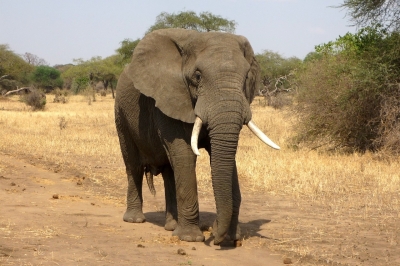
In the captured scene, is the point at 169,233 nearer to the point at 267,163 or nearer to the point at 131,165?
the point at 131,165

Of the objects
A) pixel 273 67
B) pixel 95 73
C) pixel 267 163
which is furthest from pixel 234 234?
pixel 95 73

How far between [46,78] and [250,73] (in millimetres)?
57912

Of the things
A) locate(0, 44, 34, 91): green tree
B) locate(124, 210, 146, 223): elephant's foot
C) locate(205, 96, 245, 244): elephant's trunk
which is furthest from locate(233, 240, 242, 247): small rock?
locate(0, 44, 34, 91): green tree

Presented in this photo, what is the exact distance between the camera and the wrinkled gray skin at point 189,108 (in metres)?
5.67

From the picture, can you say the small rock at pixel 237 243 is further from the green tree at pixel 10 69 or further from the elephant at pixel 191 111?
the green tree at pixel 10 69

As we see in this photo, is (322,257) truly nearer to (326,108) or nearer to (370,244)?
(370,244)

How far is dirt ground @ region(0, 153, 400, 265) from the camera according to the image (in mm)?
5699

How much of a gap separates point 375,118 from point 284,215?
6.04 metres

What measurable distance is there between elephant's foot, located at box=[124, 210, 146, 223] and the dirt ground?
0.48ft

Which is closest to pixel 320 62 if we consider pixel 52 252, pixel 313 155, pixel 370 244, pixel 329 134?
pixel 329 134

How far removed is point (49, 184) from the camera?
1015 cm

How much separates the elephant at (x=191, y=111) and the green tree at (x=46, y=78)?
2131 inches

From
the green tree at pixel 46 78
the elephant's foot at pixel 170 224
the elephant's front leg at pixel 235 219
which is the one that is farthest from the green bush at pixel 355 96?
the green tree at pixel 46 78

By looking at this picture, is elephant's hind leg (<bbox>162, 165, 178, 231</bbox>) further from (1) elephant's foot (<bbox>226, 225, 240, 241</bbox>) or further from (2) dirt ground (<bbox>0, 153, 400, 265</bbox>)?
(1) elephant's foot (<bbox>226, 225, 240, 241</bbox>)
